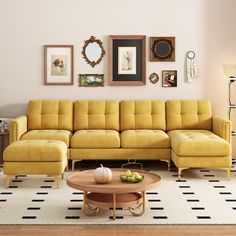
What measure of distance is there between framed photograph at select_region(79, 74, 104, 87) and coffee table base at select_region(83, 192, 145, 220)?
305 cm

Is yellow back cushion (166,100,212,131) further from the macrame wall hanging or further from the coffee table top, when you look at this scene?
the coffee table top

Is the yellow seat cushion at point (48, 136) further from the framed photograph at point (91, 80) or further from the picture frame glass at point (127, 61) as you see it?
the picture frame glass at point (127, 61)

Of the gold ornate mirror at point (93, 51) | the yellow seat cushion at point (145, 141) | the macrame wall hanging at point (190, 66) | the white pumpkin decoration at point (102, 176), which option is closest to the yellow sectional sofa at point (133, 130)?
the yellow seat cushion at point (145, 141)

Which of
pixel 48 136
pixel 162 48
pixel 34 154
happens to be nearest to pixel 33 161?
pixel 34 154

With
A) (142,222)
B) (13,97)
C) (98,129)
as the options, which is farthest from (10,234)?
(13,97)

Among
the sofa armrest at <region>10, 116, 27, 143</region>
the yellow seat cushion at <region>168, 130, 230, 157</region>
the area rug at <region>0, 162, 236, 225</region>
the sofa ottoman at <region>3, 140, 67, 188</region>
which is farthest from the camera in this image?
the sofa armrest at <region>10, 116, 27, 143</region>

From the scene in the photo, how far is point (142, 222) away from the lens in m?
4.37

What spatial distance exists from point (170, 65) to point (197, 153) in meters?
1.97

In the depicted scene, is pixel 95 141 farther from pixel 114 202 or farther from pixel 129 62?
pixel 114 202

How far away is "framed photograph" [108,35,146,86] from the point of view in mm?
7637

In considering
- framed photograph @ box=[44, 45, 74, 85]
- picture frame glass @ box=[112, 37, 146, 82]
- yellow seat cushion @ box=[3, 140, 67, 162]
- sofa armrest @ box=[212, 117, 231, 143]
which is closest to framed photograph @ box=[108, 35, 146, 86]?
picture frame glass @ box=[112, 37, 146, 82]

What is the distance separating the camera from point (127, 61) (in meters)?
7.66

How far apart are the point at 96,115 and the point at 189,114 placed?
1348 mm

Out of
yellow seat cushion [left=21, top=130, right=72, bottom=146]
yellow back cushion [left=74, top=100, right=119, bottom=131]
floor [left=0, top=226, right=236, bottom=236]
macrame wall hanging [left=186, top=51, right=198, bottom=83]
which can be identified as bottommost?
floor [left=0, top=226, right=236, bottom=236]
